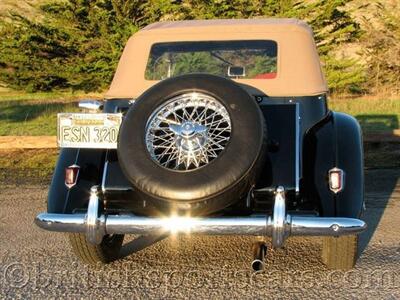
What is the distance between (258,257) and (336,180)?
0.70 meters

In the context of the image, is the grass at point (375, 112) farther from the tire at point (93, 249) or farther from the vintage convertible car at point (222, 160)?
the tire at point (93, 249)

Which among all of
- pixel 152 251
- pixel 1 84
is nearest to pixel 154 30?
pixel 152 251

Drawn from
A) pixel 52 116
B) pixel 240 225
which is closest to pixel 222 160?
pixel 240 225

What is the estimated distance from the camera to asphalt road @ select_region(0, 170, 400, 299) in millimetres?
4094

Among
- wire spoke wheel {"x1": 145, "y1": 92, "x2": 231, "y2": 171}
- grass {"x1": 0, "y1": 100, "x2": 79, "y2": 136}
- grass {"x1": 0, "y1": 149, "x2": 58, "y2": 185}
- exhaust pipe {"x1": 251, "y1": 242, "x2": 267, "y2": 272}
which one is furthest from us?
grass {"x1": 0, "y1": 100, "x2": 79, "y2": 136}

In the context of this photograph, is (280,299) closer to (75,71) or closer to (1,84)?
(75,71)

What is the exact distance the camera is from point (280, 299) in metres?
3.94

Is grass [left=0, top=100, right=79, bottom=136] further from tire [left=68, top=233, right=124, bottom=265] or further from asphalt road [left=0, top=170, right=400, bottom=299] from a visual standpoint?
tire [left=68, top=233, right=124, bottom=265]

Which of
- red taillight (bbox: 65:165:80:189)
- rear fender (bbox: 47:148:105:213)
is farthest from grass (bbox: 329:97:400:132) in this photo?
red taillight (bbox: 65:165:80:189)

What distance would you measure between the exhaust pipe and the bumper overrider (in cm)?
31

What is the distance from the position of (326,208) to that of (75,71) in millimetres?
19514

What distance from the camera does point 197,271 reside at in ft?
14.8

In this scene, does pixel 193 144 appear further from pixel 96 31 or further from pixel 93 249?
pixel 96 31

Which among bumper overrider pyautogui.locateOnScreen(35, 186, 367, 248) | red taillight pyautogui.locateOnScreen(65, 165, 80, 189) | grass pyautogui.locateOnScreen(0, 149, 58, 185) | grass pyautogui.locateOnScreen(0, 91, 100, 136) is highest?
red taillight pyautogui.locateOnScreen(65, 165, 80, 189)
